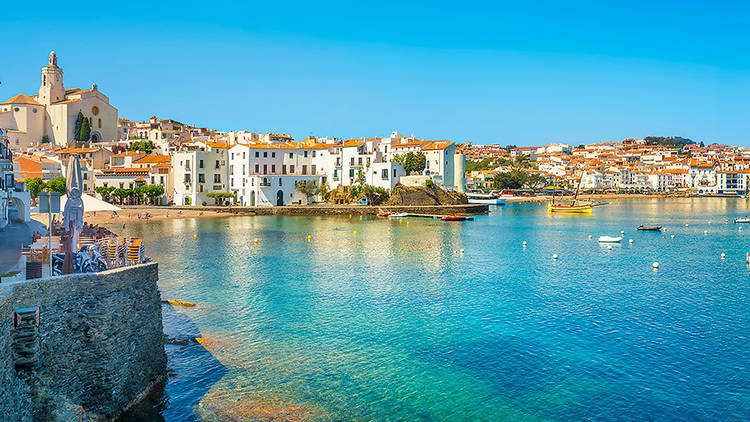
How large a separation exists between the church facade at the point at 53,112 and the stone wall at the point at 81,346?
101 meters

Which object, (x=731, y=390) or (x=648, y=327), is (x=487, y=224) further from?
(x=731, y=390)

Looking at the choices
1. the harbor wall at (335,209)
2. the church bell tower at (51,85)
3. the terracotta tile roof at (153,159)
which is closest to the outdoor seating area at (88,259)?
the harbor wall at (335,209)

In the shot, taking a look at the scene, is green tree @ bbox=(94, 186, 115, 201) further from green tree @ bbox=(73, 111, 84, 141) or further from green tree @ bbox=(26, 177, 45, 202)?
green tree @ bbox=(73, 111, 84, 141)

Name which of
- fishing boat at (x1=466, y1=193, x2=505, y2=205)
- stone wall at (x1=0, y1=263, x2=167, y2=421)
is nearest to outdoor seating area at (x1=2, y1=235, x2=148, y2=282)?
stone wall at (x1=0, y1=263, x2=167, y2=421)

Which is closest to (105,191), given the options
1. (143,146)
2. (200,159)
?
(200,159)

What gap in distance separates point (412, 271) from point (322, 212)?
153ft

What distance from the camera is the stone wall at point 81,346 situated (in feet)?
29.5

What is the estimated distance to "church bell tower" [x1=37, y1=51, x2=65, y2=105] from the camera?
10275 centimetres

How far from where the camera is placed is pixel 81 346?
10398 mm

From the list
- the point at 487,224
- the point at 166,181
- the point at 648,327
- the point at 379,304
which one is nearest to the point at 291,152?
the point at 166,181

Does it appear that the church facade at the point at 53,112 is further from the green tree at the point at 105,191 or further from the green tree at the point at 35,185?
the green tree at the point at 35,185

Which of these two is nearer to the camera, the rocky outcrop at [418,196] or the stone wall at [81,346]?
the stone wall at [81,346]

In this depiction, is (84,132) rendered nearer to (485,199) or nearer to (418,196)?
(418,196)

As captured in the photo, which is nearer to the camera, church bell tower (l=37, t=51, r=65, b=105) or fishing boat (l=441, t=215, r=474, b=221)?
fishing boat (l=441, t=215, r=474, b=221)
